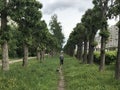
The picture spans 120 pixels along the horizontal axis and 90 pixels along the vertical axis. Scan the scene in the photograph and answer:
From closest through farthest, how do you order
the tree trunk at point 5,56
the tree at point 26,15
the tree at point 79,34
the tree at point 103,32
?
1. the tree at point 26,15
2. the tree trunk at point 5,56
3. the tree at point 103,32
4. the tree at point 79,34

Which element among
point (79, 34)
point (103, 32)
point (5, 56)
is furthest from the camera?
point (79, 34)

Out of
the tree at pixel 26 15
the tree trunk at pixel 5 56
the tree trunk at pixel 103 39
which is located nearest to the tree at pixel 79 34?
the tree at pixel 26 15

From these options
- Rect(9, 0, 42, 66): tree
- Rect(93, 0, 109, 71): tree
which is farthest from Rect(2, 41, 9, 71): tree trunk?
Rect(93, 0, 109, 71): tree

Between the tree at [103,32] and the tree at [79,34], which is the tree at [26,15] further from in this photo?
the tree at [79,34]

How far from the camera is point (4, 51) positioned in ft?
86.6

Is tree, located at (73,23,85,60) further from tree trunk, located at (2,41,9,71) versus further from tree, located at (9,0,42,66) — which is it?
tree trunk, located at (2,41,9,71)

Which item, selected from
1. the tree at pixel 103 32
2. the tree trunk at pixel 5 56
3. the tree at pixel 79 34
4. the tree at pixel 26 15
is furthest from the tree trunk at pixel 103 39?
the tree at pixel 79 34

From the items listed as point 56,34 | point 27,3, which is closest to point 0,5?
point 27,3

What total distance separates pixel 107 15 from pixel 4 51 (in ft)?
32.4

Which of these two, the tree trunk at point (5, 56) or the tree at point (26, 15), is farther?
the tree trunk at point (5, 56)

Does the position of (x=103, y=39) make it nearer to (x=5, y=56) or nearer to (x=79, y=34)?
(x=5, y=56)

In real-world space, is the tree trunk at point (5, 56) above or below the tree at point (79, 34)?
below

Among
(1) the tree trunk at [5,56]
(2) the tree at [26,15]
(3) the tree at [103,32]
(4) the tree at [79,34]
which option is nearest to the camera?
(2) the tree at [26,15]

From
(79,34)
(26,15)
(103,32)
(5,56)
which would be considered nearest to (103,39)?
(103,32)
